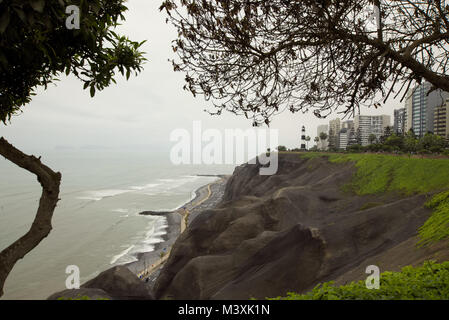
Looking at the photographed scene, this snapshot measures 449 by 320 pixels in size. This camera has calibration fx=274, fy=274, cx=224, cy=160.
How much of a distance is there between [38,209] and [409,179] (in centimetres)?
2336

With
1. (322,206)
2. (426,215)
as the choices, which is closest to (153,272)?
(322,206)


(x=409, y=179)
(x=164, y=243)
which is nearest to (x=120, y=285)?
(x=409, y=179)

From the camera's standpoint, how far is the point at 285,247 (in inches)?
571

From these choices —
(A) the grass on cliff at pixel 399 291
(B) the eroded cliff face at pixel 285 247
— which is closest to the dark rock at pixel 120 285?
(B) the eroded cliff face at pixel 285 247

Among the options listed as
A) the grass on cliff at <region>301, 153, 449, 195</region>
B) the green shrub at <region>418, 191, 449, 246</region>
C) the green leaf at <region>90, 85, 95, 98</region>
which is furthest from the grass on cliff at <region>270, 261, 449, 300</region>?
the grass on cliff at <region>301, 153, 449, 195</region>

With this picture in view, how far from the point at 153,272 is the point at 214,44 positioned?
27171mm

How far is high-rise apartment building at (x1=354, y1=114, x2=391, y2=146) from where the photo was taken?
382 ft

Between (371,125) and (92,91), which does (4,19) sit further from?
(371,125)

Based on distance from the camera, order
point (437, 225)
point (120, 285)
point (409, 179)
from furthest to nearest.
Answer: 1. point (409, 179)
2. point (120, 285)
3. point (437, 225)

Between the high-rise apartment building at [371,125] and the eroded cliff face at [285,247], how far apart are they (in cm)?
10526

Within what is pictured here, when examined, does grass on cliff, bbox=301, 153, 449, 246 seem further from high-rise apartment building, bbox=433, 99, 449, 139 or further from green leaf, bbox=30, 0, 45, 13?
high-rise apartment building, bbox=433, 99, 449, 139

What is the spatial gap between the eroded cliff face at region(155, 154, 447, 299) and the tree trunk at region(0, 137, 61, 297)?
373 inches
